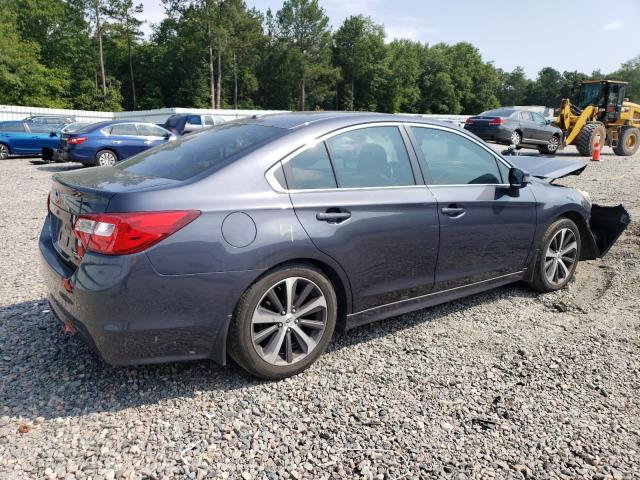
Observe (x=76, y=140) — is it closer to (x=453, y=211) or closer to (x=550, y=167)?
(x=550, y=167)

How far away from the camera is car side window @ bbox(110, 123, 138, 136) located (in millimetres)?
14869

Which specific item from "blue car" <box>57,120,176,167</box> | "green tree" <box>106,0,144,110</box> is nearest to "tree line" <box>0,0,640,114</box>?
"green tree" <box>106,0,144,110</box>

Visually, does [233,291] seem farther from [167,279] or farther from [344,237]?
[344,237]

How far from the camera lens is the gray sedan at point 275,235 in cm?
259

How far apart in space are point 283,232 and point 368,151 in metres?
0.97

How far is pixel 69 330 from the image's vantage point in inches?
112

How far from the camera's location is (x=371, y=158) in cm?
342

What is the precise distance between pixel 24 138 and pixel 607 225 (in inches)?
741

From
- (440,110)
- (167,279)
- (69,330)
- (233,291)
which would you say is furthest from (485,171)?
(440,110)

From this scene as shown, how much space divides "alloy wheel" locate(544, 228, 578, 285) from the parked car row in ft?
34.3

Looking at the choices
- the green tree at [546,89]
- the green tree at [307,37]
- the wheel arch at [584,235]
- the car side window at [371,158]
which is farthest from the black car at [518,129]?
the green tree at [546,89]

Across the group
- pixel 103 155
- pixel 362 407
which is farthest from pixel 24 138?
pixel 362 407

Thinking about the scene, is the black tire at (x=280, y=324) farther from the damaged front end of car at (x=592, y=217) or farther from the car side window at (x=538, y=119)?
the car side window at (x=538, y=119)

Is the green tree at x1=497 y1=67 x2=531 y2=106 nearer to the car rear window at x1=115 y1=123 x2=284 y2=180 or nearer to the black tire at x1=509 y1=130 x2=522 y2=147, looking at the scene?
the black tire at x1=509 y1=130 x2=522 y2=147
